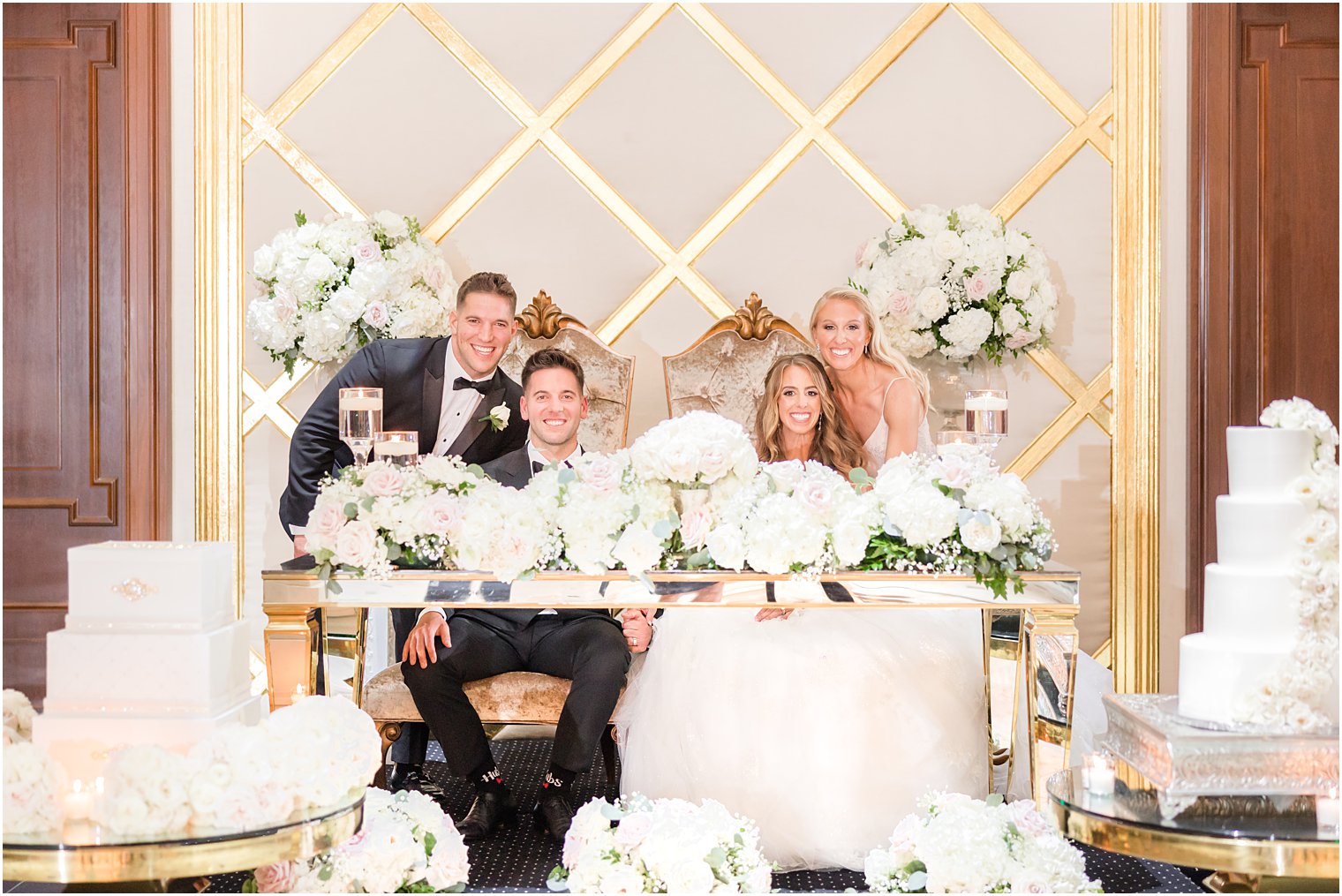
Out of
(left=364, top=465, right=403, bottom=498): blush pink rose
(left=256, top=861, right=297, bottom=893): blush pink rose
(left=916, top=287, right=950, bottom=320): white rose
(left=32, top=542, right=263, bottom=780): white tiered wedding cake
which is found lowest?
(left=256, top=861, right=297, bottom=893): blush pink rose

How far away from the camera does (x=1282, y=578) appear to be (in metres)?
2.17

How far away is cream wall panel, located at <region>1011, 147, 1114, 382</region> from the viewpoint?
16.5 ft

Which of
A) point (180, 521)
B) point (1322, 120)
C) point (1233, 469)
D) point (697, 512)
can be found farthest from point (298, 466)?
point (1322, 120)

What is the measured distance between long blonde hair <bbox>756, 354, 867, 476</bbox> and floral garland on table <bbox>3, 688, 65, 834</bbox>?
2.44m

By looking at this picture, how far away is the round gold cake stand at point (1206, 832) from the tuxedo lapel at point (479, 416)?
9.09ft

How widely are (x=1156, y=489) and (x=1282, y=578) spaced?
302 cm

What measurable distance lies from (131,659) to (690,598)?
50.0 inches

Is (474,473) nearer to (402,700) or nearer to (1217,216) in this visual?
(402,700)

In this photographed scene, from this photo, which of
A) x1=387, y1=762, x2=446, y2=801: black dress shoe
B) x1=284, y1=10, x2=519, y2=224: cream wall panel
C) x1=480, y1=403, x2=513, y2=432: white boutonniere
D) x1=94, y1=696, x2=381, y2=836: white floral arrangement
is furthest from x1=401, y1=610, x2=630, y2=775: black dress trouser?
x1=284, y1=10, x2=519, y2=224: cream wall panel

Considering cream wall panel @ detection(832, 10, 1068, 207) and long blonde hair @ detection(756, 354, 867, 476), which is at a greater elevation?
cream wall panel @ detection(832, 10, 1068, 207)

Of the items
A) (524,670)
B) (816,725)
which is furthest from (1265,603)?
(524,670)

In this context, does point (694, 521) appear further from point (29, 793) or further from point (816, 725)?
point (29, 793)

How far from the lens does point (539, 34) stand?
16.5 feet

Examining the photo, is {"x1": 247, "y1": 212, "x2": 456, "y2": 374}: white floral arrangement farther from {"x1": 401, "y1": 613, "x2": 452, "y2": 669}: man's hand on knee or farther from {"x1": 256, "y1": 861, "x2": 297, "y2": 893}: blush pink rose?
{"x1": 256, "y1": 861, "x2": 297, "y2": 893}: blush pink rose
